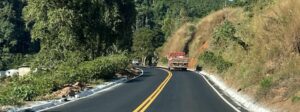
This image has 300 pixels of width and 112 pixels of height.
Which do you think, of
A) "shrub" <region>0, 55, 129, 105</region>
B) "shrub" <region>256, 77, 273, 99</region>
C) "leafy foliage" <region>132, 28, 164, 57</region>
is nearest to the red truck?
"shrub" <region>0, 55, 129, 105</region>

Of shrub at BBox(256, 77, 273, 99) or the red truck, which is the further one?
the red truck

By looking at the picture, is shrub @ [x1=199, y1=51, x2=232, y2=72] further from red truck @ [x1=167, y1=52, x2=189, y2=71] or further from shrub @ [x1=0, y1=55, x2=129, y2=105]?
shrub @ [x1=0, y1=55, x2=129, y2=105]

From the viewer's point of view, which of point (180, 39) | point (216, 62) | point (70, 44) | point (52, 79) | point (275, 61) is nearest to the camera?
point (275, 61)

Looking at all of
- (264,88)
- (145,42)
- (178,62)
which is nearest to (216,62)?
(178,62)

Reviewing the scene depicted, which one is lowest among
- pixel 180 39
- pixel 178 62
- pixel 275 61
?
pixel 178 62

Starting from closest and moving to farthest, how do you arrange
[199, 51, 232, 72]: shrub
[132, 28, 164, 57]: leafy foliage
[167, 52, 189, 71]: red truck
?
[199, 51, 232, 72]: shrub
[167, 52, 189, 71]: red truck
[132, 28, 164, 57]: leafy foliage

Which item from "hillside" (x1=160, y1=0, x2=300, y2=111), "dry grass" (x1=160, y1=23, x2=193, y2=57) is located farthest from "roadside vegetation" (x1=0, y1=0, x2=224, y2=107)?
"dry grass" (x1=160, y1=23, x2=193, y2=57)

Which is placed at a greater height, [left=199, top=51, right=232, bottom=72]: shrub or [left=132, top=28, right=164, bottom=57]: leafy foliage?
[left=132, top=28, right=164, bottom=57]: leafy foliage

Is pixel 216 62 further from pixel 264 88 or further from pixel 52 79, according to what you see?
pixel 264 88

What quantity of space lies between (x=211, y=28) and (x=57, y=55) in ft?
185

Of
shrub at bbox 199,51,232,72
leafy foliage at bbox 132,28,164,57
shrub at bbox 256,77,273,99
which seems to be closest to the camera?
shrub at bbox 256,77,273,99

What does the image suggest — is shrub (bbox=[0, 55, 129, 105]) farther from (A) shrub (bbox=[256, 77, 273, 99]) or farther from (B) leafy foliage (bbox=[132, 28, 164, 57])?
(B) leafy foliage (bbox=[132, 28, 164, 57])

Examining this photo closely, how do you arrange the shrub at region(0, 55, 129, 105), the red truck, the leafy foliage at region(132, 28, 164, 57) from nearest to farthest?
1. the shrub at region(0, 55, 129, 105)
2. the red truck
3. the leafy foliage at region(132, 28, 164, 57)

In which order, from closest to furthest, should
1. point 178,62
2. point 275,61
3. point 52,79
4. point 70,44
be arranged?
point 275,61
point 52,79
point 70,44
point 178,62
